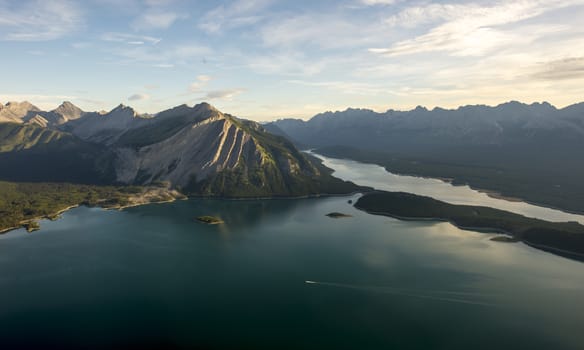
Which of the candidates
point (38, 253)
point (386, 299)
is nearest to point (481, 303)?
point (386, 299)

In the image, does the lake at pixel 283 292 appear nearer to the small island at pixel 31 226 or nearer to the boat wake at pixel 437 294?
the boat wake at pixel 437 294

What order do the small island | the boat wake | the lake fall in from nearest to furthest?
the lake, the boat wake, the small island

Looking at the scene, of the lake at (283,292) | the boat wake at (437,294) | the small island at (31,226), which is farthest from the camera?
the small island at (31,226)

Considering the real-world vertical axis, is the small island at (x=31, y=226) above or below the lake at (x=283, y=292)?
above

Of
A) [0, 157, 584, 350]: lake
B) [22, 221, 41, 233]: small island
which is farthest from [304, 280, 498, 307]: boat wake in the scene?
[22, 221, 41, 233]: small island

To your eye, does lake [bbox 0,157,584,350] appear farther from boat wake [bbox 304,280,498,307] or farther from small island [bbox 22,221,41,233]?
small island [bbox 22,221,41,233]

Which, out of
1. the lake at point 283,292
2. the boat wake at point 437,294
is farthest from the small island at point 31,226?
the boat wake at point 437,294

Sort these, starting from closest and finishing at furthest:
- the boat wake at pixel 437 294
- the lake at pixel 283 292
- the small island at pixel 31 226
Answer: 1. the lake at pixel 283 292
2. the boat wake at pixel 437 294
3. the small island at pixel 31 226

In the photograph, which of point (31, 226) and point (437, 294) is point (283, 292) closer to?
point (437, 294)

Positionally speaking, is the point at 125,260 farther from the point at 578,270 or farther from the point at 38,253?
the point at 578,270
